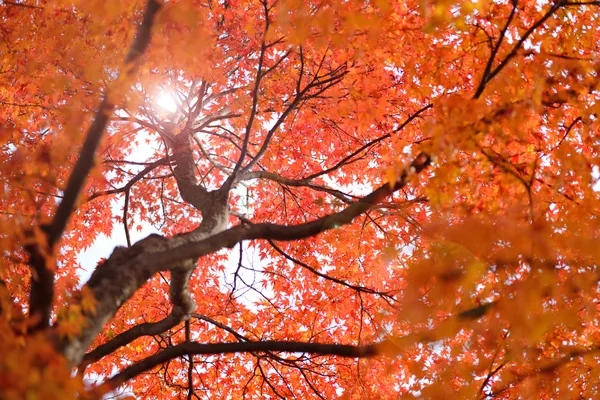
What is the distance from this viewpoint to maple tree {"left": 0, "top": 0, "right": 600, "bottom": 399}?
256 centimetres

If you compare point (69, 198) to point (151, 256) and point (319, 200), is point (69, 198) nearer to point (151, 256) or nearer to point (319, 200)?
point (151, 256)

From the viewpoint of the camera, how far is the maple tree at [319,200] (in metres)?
2.56

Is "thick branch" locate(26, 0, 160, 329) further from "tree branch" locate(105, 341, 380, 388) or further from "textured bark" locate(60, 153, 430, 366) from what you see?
"tree branch" locate(105, 341, 380, 388)

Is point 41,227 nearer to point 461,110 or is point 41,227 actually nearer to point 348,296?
point 461,110

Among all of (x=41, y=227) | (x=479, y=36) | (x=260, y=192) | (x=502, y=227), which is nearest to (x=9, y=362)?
(x=41, y=227)

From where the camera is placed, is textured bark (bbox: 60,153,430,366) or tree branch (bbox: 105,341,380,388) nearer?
textured bark (bbox: 60,153,430,366)

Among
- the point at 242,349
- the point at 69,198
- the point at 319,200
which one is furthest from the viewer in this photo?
the point at 319,200

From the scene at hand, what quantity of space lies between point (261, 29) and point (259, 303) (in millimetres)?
4350

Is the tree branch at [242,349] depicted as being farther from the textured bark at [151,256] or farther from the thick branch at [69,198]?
the thick branch at [69,198]

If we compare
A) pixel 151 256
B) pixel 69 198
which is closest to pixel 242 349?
pixel 151 256

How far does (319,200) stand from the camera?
15.7ft

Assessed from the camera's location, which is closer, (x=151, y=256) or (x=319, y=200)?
(x=151, y=256)

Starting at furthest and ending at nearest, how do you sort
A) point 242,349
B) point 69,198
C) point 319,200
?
point 319,200
point 242,349
point 69,198

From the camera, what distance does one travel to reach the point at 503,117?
270 centimetres
